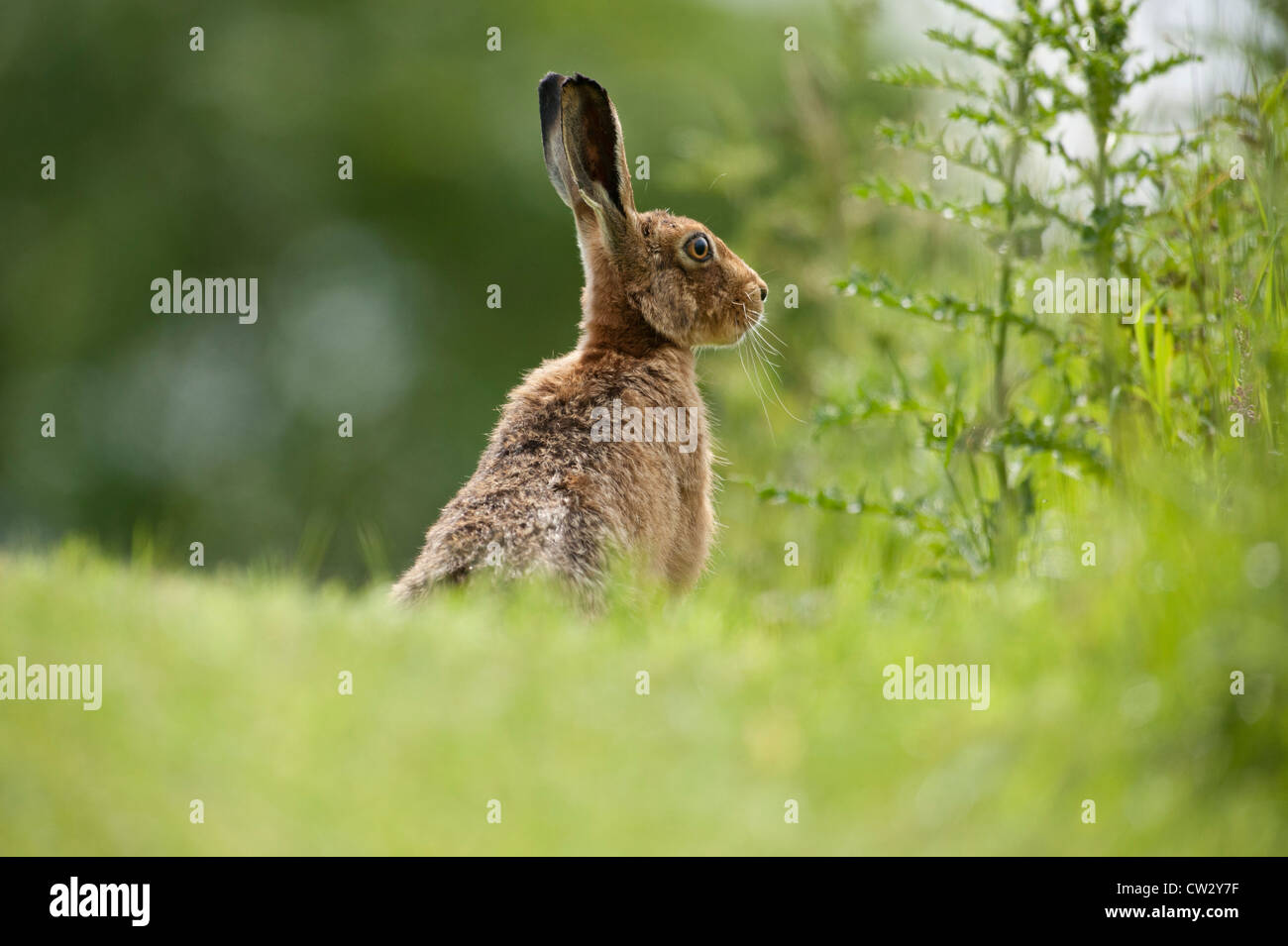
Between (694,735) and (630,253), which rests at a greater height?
(630,253)

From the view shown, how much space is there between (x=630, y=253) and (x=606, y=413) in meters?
1.35

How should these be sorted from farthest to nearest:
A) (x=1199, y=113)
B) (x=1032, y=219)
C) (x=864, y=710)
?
(x=1032, y=219)
(x=1199, y=113)
(x=864, y=710)

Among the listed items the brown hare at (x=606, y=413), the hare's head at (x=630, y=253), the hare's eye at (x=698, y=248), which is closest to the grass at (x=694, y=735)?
the brown hare at (x=606, y=413)

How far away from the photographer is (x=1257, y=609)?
3482 mm

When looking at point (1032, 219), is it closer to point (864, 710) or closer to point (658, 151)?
point (864, 710)

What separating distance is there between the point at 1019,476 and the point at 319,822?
169 inches

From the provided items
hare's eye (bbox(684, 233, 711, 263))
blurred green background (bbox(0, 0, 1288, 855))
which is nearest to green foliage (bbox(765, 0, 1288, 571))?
blurred green background (bbox(0, 0, 1288, 855))

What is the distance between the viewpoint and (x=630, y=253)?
289 inches

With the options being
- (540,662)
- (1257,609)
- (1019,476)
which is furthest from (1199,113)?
(540,662)

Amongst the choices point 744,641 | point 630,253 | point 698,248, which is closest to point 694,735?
point 744,641

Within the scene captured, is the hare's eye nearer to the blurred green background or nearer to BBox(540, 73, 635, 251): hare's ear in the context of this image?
BBox(540, 73, 635, 251): hare's ear

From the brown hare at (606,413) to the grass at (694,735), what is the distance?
1.34m

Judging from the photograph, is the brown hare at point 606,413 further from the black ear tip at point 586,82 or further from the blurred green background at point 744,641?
the blurred green background at point 744,641

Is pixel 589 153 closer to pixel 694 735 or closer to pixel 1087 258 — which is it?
pixel 1087 258
